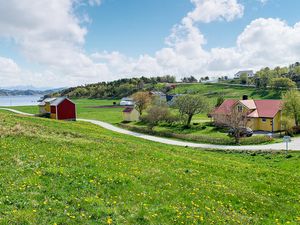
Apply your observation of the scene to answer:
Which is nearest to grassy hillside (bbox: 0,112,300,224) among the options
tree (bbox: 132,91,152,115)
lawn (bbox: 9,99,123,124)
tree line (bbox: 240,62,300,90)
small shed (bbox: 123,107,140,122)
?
small shed (bbox: 123,107,140,122)

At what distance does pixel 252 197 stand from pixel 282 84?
134 meters

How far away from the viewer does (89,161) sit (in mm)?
13859

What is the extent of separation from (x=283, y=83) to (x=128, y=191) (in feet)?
451

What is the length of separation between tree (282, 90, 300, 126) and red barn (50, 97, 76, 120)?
166 ft

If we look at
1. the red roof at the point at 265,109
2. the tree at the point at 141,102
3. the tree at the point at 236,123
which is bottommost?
the tree at the point at 236,123

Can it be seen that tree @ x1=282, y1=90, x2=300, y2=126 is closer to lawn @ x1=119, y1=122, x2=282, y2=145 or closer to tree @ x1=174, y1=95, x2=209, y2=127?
lawn @ x1=119, y1=122, x2=282, y2=145

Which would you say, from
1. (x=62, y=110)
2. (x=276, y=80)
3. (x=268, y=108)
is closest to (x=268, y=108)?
(x=268, y=108)

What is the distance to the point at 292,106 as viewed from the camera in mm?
53906

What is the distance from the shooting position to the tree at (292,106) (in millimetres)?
53544

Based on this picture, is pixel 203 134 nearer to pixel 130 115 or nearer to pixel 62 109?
pixel 130 115

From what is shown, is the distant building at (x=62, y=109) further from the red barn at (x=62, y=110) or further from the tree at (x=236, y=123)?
the tree at (x=236, y=123)

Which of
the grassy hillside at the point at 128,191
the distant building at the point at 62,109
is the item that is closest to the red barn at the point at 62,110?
the distant building at the point at 62,109

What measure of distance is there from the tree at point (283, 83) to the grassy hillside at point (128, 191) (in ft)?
416

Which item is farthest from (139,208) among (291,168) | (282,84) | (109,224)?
(282,84)
